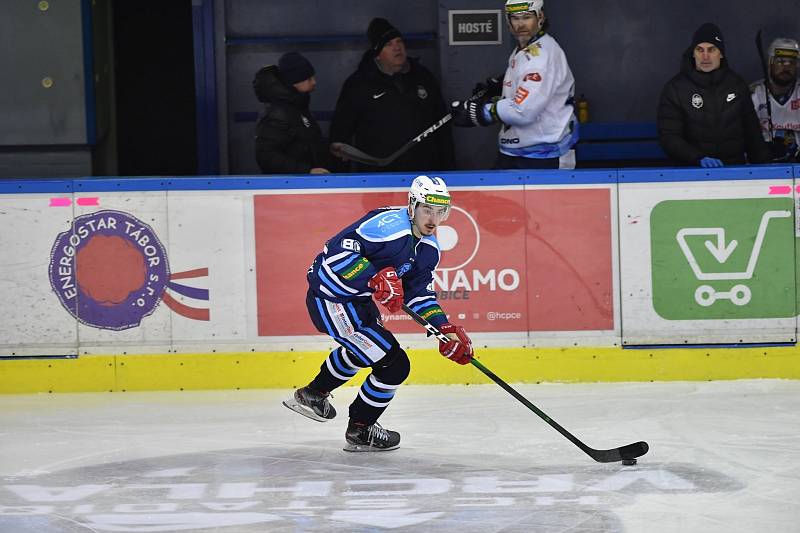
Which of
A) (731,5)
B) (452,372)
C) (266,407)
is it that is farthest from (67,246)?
(731,5)

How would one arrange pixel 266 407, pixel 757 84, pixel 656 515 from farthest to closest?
1. pixel 757 84
2. pixel 266 407
3. pixel 656 515

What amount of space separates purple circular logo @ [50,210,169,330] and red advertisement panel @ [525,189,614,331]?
1.81 m

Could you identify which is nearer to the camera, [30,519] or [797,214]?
[30,519]

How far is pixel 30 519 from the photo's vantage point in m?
4.77

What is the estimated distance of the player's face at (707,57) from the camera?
23.2ft

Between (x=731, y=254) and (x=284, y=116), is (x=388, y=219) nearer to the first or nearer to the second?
(x=284, y=116)

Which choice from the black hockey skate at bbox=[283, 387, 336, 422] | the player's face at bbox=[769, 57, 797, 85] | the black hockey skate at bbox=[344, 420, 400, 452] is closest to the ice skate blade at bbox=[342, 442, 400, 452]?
the black hockey skate at bbox=[344, 420, 400, 452]

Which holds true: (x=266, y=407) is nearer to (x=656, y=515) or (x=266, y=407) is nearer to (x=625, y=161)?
(x=656, y=515)

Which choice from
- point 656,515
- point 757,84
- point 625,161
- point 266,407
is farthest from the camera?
point 625,161

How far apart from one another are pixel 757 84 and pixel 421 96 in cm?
182

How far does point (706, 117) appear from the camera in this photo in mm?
7137

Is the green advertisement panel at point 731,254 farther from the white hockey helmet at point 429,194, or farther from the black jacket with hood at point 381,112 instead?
the white hockey helmet at point 429,194

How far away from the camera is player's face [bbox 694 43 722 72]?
706 centimetres

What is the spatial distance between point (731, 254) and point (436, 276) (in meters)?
1.43
